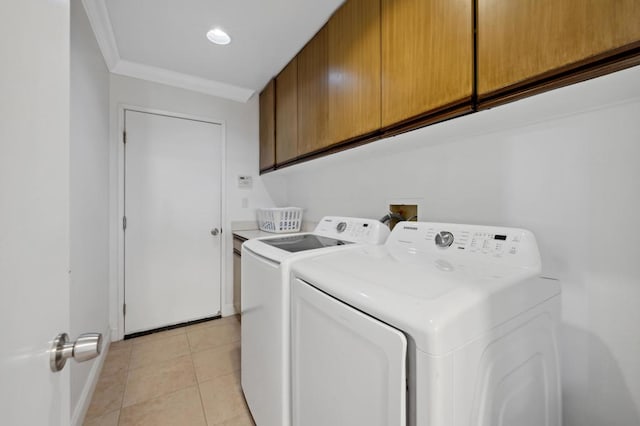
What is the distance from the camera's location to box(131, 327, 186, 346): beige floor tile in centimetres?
228

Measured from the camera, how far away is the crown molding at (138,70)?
62.8 inches

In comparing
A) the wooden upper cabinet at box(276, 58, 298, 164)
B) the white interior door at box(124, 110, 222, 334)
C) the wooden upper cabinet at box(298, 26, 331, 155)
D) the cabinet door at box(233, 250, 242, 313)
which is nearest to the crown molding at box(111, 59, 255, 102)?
the white interior door at box(124, 110, 222, 334)

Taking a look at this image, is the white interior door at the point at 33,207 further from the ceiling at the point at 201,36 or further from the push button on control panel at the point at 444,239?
the ceiling at the point at 201,36

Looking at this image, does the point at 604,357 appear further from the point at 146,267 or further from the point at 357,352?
the point at 146,267

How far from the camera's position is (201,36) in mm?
1824

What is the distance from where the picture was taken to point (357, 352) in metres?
0.67

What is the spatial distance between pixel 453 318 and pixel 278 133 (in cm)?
217

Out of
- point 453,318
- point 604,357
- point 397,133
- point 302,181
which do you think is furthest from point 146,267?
point 604,357

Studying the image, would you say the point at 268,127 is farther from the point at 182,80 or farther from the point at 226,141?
the point at 182,80

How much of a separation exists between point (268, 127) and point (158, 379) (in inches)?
89.3

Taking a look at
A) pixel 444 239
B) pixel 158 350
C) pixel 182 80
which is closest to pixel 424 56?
pixel 444 239

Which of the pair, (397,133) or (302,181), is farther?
(302,181)

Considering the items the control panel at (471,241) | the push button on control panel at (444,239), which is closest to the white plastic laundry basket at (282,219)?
the control panel at (471,241)

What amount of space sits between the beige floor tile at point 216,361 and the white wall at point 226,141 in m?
0.64
